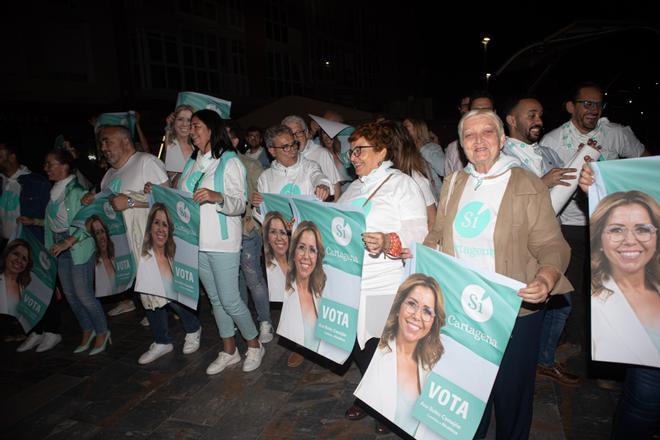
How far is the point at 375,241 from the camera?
8.00 feet

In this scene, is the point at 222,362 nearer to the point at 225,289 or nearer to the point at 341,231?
the point at 225,289

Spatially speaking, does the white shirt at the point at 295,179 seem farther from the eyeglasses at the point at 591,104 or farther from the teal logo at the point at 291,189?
the eyeglasses at the point at 591,104

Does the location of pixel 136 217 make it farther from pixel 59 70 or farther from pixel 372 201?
pixel 59 70

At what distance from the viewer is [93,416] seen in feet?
11.3

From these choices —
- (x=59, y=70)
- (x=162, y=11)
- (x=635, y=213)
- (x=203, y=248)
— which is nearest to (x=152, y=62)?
(x=162, y=11)

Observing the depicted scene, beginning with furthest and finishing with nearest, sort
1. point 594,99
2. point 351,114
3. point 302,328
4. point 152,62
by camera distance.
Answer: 1. point 152,62
2. point 351,114
3. point 594,99
4. point 302,328

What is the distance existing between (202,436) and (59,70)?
1749 centimetres

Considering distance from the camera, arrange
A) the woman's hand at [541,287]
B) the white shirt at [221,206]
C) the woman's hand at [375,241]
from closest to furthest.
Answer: the woman's hand at [541,287]
the woman's hand at [375,241]
the white shirt at [221,206]

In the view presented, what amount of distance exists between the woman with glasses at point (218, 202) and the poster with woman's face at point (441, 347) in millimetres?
1727

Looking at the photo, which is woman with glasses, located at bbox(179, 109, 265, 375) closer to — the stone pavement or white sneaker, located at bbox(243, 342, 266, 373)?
white sneaker, located at bbox(243, 342, 266, 373)

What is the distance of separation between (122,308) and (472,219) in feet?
16.5

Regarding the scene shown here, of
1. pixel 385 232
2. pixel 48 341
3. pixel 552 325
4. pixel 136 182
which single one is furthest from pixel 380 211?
pixel 48 341

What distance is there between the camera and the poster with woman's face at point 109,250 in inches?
165

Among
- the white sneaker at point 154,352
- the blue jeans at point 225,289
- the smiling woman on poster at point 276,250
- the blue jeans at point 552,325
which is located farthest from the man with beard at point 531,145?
the white sneaker at point 154,352
